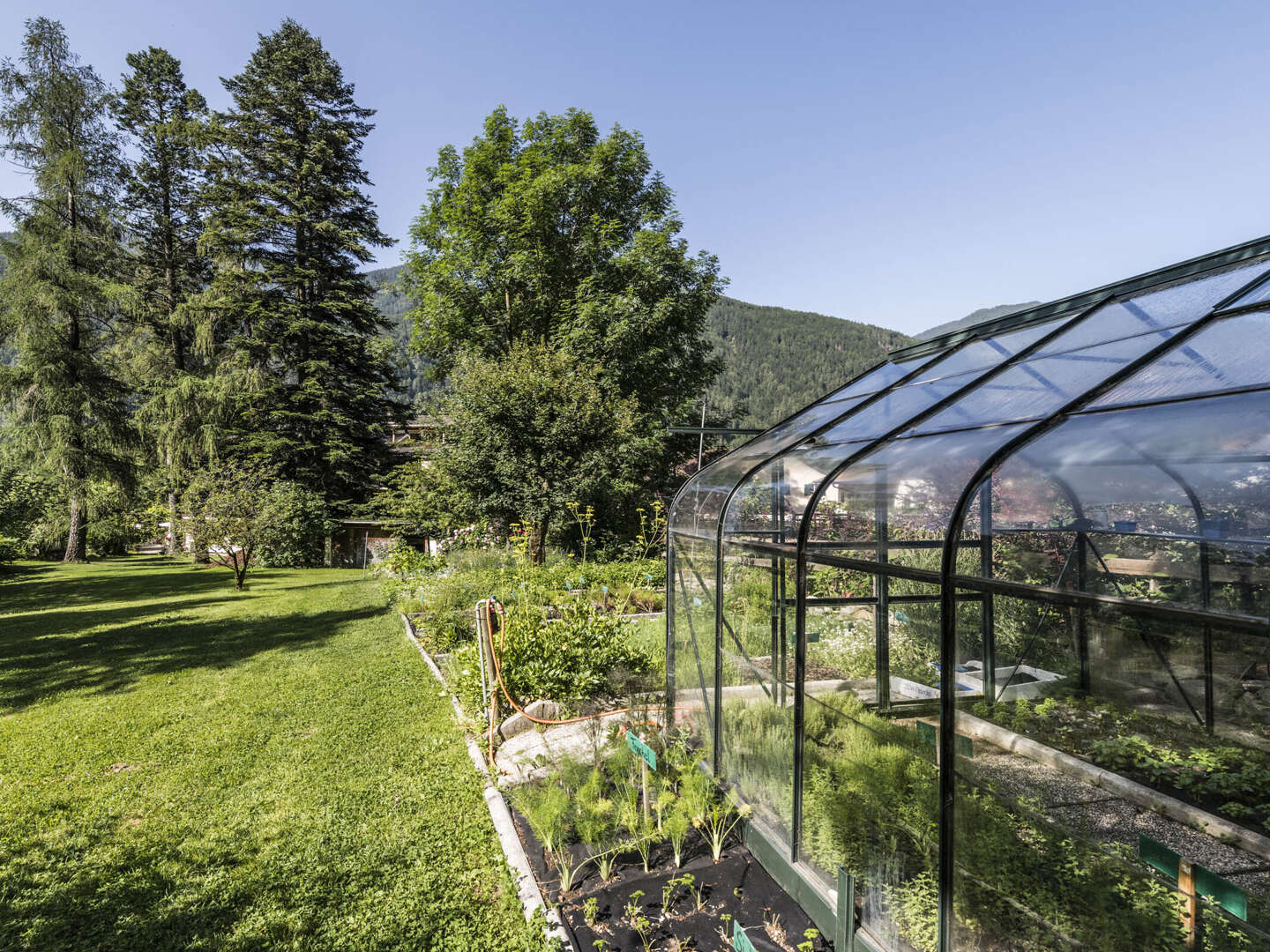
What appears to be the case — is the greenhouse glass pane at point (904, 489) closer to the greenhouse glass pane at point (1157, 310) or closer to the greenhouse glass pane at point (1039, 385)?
the greenhouse glass pane at point (1039, 385)

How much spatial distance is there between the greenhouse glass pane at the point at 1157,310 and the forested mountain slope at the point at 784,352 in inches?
1256

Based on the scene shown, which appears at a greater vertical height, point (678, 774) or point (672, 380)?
point (672, 380)

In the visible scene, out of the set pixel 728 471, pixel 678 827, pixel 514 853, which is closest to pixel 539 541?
pixel 728 471

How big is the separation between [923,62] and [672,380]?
32.7 ft

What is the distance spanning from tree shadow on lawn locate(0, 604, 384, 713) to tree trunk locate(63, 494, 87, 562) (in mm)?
8895

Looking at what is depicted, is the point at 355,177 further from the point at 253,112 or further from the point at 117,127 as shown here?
the point at 117,127

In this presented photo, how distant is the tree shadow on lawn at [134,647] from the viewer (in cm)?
632

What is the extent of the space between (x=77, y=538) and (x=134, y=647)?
1242 centimetres

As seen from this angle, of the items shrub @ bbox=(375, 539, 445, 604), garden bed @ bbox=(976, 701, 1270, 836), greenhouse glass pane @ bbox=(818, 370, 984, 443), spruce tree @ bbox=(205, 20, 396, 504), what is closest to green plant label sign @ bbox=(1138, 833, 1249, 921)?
garden bed @ bbox=(976, 701, 1270, 836)

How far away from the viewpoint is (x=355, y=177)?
19.3 meters

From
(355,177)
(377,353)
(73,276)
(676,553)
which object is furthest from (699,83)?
(73,276)

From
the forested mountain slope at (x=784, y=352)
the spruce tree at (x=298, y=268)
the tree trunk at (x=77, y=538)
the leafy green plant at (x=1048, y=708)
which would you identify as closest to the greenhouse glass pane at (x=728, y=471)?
the leafy green plant at (x=1048, y=708)

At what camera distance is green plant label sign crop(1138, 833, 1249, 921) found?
1.40m

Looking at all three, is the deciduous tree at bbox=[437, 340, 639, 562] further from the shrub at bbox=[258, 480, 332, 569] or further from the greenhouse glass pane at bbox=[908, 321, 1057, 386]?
the greenhouse glass pane at bbox=[908, 321, 1057, 386]
